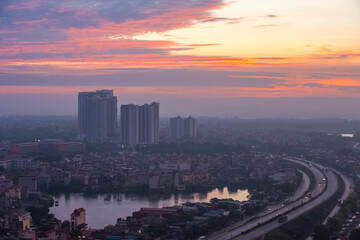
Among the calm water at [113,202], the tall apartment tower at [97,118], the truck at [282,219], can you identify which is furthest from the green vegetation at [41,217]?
the tall apartment tower at [97,118]

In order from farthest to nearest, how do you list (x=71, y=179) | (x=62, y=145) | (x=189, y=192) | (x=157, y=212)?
(x=62, y=145), (x=71, y=179), (x=189, y=192), (x=157, y=212)

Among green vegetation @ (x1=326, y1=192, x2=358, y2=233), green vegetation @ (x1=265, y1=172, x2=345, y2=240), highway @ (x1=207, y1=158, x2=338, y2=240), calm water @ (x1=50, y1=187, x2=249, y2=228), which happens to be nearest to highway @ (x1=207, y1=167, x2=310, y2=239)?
highway @ (x1=207, y1=158, x2=338, y2=240)

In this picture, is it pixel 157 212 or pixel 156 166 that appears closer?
pixel 157 212

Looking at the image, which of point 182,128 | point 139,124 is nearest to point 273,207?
point 139,124

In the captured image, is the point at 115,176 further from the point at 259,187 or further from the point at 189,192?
the point at 259,187

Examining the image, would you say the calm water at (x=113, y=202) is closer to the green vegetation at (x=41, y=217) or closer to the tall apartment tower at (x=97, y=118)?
the green vegetation at (x=41, y=217)

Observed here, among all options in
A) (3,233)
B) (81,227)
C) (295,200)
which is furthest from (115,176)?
(3,233)
